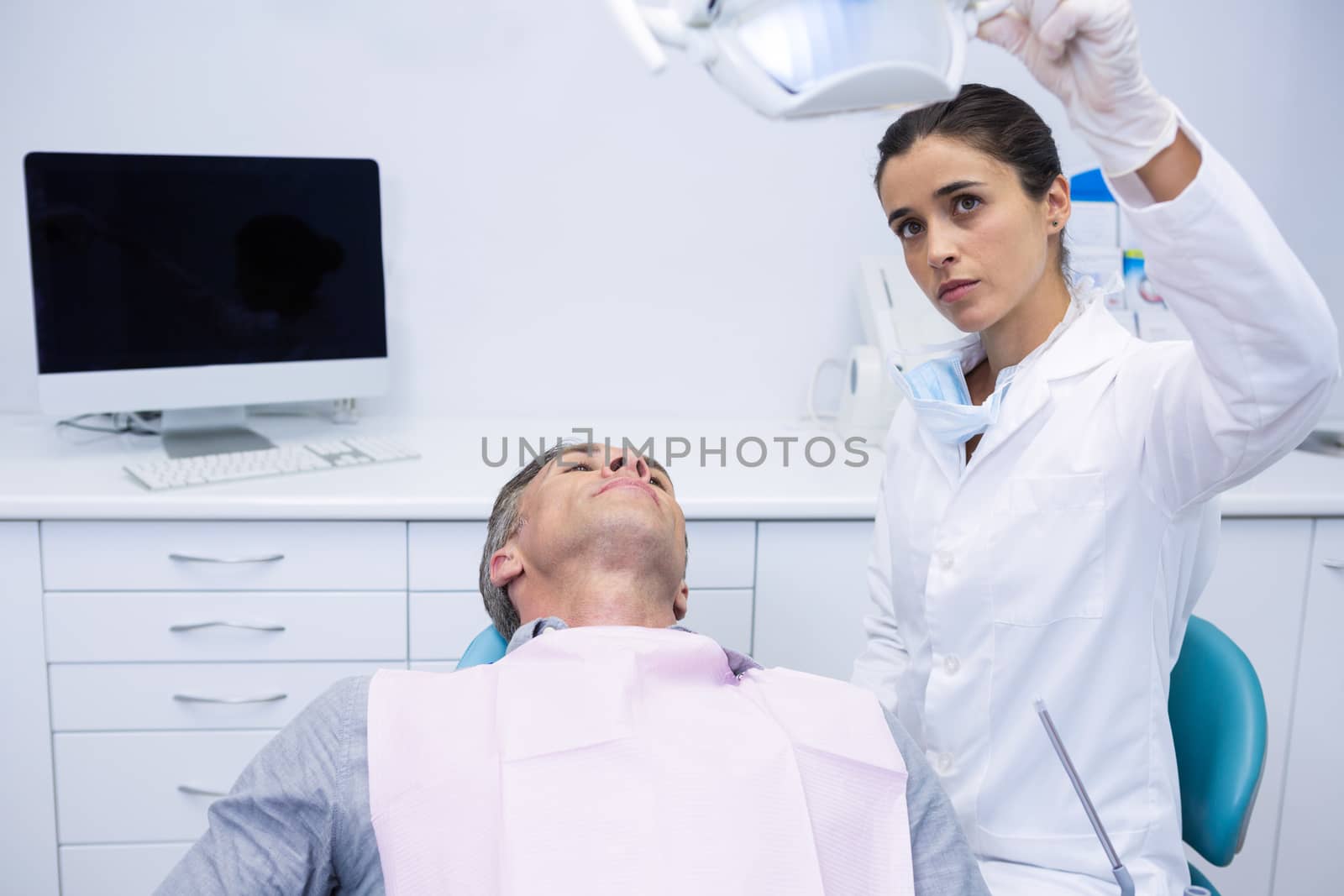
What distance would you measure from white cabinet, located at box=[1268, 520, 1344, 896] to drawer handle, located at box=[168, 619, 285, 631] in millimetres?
1870

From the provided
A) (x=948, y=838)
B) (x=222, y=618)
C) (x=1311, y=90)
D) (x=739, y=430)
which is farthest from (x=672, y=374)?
(x=1311, y=90)

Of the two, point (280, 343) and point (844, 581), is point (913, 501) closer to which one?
point (844, 581)

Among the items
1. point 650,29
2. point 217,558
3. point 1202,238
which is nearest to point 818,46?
point 650,29

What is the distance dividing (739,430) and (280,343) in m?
0.96

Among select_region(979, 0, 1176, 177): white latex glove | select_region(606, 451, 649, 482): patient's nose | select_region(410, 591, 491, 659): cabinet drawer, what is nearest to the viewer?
select_region(979, 0, 1176, 177): white latex glove

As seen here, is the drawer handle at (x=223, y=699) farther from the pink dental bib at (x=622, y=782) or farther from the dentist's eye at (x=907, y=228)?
the dentist's eye at (x=907, y=228)

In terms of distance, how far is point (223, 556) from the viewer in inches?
67.2

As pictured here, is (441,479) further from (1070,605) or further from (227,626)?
(1070,605)

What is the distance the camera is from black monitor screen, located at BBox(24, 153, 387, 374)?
182 cm

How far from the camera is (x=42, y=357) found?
1812mm

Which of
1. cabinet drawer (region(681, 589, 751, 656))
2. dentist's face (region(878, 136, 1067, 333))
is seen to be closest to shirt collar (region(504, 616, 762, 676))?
dentist's face (region(878, 136, 1067, 333))

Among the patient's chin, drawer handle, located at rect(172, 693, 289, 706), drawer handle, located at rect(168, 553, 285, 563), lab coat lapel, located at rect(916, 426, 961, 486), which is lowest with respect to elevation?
drawer handle, located at rect(172, 693, 289, 706)

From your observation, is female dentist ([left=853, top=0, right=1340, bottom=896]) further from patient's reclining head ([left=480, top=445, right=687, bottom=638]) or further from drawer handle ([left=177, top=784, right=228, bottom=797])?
drawer handle ([left=177, top=784, right=228, bottom=797])

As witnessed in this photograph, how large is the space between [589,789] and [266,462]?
3.68ft
